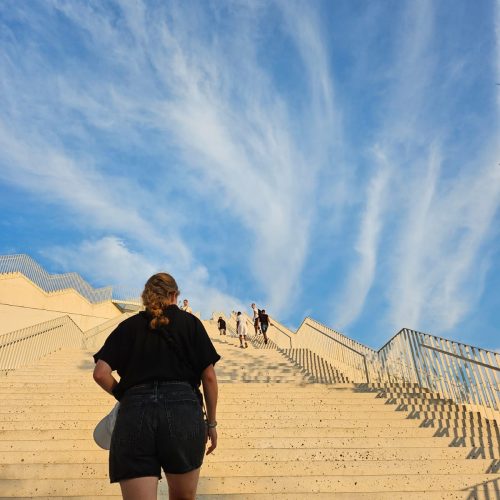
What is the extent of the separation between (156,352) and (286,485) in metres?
2.58

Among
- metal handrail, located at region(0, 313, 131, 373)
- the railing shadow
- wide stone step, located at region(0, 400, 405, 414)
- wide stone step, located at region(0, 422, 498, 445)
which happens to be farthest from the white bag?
metal handrail, located at region(0, 313, 131, 373)

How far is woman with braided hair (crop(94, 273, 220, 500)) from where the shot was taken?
1.60m

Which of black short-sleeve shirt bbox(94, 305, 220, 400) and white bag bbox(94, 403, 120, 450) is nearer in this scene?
black short-sleeve shirt bbox(94, 305, 220, 400)

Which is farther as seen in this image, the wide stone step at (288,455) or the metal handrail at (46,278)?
the metal handrail at (46,278)

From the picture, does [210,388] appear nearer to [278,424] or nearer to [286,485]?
[286,485]

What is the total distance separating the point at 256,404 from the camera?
19.2 ft

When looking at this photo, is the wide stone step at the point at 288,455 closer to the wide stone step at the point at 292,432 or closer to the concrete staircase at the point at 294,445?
the concrete staircase at the point at 294,445

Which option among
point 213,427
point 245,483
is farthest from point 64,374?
point 213,427

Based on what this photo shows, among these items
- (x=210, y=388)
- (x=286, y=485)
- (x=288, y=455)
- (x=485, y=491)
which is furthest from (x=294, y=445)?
(x=210, y=388)

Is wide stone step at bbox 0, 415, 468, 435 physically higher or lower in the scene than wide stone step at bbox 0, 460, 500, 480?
higher

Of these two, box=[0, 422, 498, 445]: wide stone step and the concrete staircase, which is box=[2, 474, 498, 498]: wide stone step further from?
box=[0, 422, 498, 445]: wide stone step

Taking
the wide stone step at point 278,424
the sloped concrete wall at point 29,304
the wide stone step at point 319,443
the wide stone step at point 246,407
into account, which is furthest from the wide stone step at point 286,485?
the sloped concrete wall at point 29,304

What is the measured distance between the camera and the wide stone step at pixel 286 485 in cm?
345

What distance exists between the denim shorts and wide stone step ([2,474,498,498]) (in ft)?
7.34
